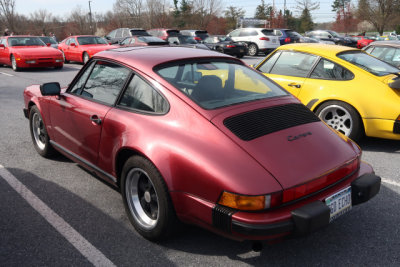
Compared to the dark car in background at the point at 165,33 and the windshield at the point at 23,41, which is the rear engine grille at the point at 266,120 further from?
the dark car in background at the point at 165,33

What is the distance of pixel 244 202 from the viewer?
215cm

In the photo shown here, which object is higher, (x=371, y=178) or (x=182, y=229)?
(x=371, y=178)

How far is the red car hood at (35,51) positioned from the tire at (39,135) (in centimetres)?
1037

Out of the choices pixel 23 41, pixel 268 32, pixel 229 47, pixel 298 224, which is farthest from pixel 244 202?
pixel 268 32

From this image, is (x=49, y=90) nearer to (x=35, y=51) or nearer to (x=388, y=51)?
(x=388, y=51)

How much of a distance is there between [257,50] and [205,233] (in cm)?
1956

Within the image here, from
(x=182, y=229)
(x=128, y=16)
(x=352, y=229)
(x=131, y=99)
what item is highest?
(x=128, y=16)

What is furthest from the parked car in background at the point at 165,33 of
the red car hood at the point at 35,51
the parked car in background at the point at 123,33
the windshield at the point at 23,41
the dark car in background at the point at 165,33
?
the windshield at the point at 23,41

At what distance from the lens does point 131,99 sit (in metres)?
2.97

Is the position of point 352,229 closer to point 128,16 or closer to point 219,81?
point 219,81

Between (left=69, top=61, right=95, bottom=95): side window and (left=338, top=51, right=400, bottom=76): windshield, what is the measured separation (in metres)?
3.55

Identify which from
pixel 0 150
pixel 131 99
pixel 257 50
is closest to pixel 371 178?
pixel 131 99

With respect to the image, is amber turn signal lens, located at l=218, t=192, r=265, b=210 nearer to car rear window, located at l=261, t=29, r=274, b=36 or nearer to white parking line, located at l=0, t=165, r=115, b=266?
white parking line, located at l=0, t=165, r=115, b=266

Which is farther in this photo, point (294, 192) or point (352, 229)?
point (352, 229)
